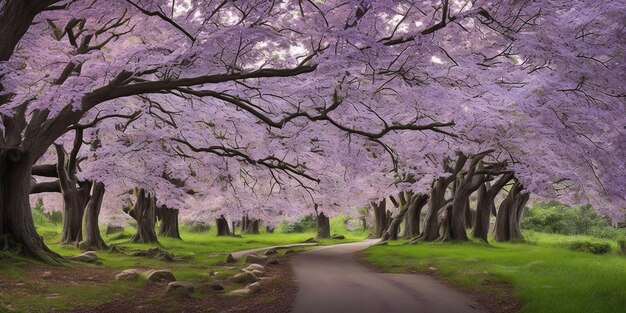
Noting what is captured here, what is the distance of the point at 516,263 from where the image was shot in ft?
63.0

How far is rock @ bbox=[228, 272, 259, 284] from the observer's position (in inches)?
589

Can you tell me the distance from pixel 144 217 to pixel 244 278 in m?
19.9

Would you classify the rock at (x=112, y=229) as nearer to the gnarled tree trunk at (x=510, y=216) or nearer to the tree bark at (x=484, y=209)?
the tree bark at (x=484, y=209)

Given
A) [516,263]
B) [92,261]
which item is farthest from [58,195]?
[516,263]

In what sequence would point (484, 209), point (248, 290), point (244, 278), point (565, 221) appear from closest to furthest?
point (248, 290) → point (244, 278) → point (484, 209) → point (565, 221)

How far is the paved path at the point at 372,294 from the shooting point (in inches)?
448

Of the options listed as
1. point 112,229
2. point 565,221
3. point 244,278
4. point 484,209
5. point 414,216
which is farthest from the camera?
point 565,221

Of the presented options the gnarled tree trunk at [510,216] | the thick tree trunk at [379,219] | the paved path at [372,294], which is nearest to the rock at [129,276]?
the paved path at [372,294]

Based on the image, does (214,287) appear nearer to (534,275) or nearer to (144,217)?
(534,275)

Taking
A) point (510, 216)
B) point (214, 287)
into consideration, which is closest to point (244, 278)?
point (214, 287)

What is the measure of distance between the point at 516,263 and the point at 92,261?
1471cm

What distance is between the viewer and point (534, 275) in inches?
598

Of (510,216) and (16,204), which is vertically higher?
(510,216)

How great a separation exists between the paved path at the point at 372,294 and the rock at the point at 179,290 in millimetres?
2471
